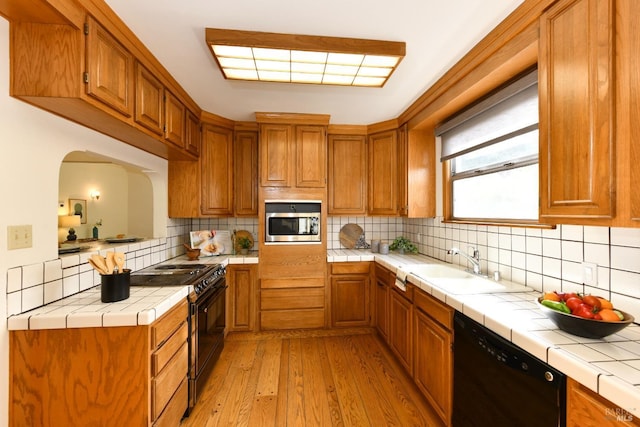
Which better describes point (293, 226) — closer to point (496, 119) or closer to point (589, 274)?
point (496, 119)

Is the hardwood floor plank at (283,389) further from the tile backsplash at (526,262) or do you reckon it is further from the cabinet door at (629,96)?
the cabinet door at (629,96)

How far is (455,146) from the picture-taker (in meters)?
2.48

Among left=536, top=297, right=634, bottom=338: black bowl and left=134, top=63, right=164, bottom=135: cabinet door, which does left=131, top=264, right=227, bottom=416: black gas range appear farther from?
left=536, top=297, right=634, bottom=338: black bowl

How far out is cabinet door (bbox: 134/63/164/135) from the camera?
1.73 m

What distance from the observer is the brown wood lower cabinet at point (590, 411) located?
2.60ft

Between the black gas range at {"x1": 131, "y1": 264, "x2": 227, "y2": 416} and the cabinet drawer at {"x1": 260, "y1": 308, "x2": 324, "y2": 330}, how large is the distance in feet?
1.68

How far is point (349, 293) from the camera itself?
10.0 ft

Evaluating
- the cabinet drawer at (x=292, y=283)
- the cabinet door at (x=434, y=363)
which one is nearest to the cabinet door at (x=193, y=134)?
the cabinet drawer at (x=292, y=283)

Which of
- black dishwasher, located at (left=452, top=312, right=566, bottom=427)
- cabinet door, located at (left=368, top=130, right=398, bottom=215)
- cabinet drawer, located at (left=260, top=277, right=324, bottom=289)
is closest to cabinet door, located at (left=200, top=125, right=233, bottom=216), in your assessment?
cabinet drawer, located at (left=260, top=277, right=324, bottom=289)

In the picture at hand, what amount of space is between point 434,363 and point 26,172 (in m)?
2.54

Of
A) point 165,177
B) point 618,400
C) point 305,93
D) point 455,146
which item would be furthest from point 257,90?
point 618,400

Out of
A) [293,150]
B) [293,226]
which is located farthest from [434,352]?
[293,150]

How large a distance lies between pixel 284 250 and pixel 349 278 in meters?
0.79

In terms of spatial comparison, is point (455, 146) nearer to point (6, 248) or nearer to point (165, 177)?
point (165, 177)
